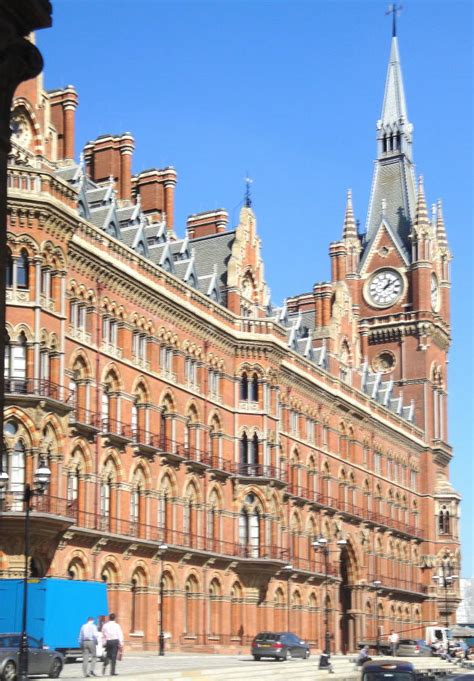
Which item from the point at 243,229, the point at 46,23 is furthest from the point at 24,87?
the point at 46,23

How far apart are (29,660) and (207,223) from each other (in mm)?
51097

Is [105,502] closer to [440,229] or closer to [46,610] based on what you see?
[46,610]

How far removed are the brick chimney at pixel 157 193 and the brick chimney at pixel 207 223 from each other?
729cm

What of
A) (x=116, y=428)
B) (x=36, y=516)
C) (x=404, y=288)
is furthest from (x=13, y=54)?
(x=404, y=288)

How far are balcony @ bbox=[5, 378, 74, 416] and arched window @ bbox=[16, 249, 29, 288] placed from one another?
3.98m

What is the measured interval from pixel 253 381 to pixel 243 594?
12157mm

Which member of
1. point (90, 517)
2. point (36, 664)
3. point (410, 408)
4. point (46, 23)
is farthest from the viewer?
point (410, 408)

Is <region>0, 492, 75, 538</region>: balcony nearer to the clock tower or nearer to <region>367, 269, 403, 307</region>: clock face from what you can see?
the clock tower

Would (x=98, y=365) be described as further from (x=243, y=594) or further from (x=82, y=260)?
(x=243, y=594)

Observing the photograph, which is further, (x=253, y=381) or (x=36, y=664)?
(x=253, y=381)

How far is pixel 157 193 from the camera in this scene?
76438mm

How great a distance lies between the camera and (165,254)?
6850cm

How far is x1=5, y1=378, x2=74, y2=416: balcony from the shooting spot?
50156mm

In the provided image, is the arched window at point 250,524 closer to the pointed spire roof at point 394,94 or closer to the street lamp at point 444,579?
the street lamp at point 444,579
